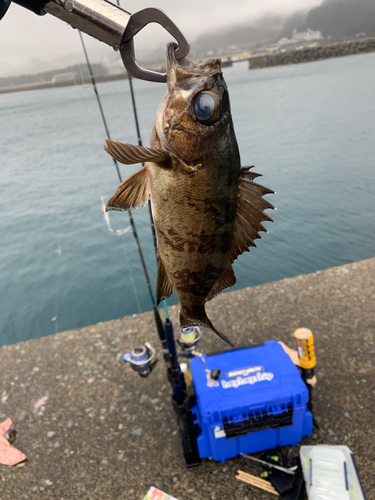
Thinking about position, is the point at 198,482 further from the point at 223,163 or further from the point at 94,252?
the point at 94,252

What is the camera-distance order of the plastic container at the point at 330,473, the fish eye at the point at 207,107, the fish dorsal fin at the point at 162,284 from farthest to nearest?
the plastic container at the point at 330,473 < the fish dorsal fin at the point at 162,284 < the fish eye at the point at 207,107

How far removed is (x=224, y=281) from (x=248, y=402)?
2105mm

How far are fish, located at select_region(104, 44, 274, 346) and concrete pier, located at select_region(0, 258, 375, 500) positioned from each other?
2.81 meters

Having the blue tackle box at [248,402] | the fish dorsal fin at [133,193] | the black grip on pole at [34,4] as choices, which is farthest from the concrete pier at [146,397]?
Answer: the black grip on pole at [34,4]

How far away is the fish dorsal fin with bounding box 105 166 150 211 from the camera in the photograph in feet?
4.01

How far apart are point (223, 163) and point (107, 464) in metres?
3.45

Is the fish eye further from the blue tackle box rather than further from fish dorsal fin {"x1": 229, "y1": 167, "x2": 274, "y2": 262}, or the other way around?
the blue tackle box

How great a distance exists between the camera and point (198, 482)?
324 cm

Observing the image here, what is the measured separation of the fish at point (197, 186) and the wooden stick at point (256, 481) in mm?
2693

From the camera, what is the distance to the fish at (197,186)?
1.13 metres

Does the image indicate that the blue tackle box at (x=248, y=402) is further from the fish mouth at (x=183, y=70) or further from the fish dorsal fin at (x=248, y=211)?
the fish mouth at (x=183, y=70)

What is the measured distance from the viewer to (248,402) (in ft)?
9.87

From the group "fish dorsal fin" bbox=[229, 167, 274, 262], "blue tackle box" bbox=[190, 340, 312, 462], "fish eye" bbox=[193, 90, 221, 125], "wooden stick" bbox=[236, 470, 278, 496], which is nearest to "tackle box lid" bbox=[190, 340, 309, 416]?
"blue tackle box" bbox=[190, 340, 312, 462]

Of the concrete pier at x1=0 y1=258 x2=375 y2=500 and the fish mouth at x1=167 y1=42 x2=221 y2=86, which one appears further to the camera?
the concrete pier at x1=0 y1=258 x2=375 y2=500
